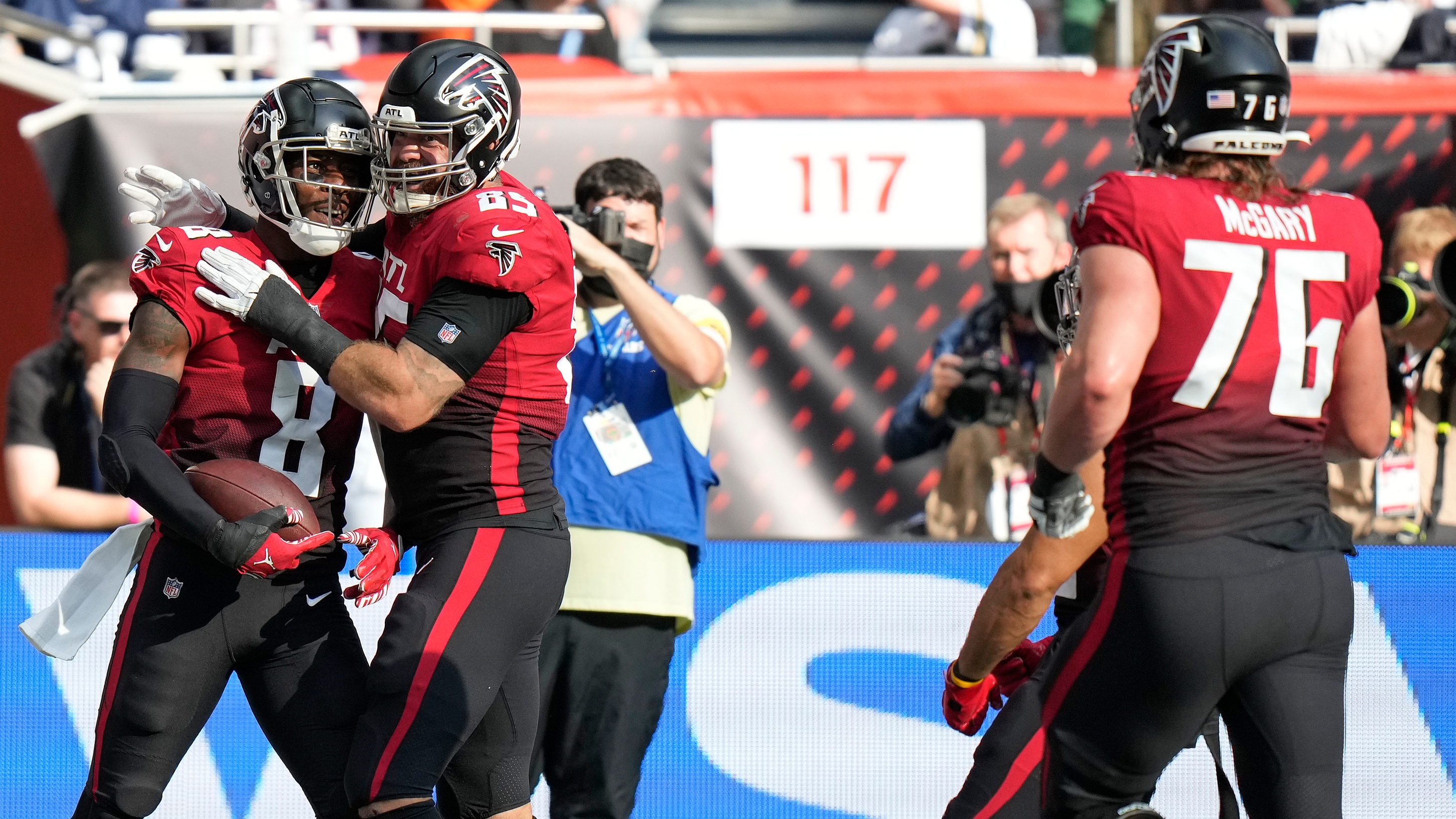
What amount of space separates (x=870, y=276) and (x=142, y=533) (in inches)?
139

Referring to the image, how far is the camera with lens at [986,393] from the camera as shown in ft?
15.6

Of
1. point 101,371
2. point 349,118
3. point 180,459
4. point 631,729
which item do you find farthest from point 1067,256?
point 101,371

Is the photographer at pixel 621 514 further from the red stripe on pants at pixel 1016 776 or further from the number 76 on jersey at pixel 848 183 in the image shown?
the number 76 on jersey at pixel 848 183

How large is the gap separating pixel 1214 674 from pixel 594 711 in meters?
1.70

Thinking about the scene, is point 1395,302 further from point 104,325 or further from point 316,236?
point 104,325

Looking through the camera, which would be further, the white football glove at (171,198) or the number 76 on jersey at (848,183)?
the number 76 on jersey at (848,183)

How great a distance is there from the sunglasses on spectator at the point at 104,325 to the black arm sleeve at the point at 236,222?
2.11 metres

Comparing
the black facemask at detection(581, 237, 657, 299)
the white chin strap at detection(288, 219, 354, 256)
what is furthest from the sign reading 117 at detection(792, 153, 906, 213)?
the white chin strap at detection(288, 219, 354, 256)

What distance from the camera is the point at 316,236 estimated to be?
2.99 metres

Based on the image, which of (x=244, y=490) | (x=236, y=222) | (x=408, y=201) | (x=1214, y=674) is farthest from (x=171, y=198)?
(x=1214, y=674)

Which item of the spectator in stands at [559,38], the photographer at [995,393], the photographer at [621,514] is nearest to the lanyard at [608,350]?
the photographer at [621,514]

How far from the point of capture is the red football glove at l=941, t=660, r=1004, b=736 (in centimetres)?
313

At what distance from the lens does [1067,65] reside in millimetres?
6398

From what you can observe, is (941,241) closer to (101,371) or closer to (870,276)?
(870,276)
